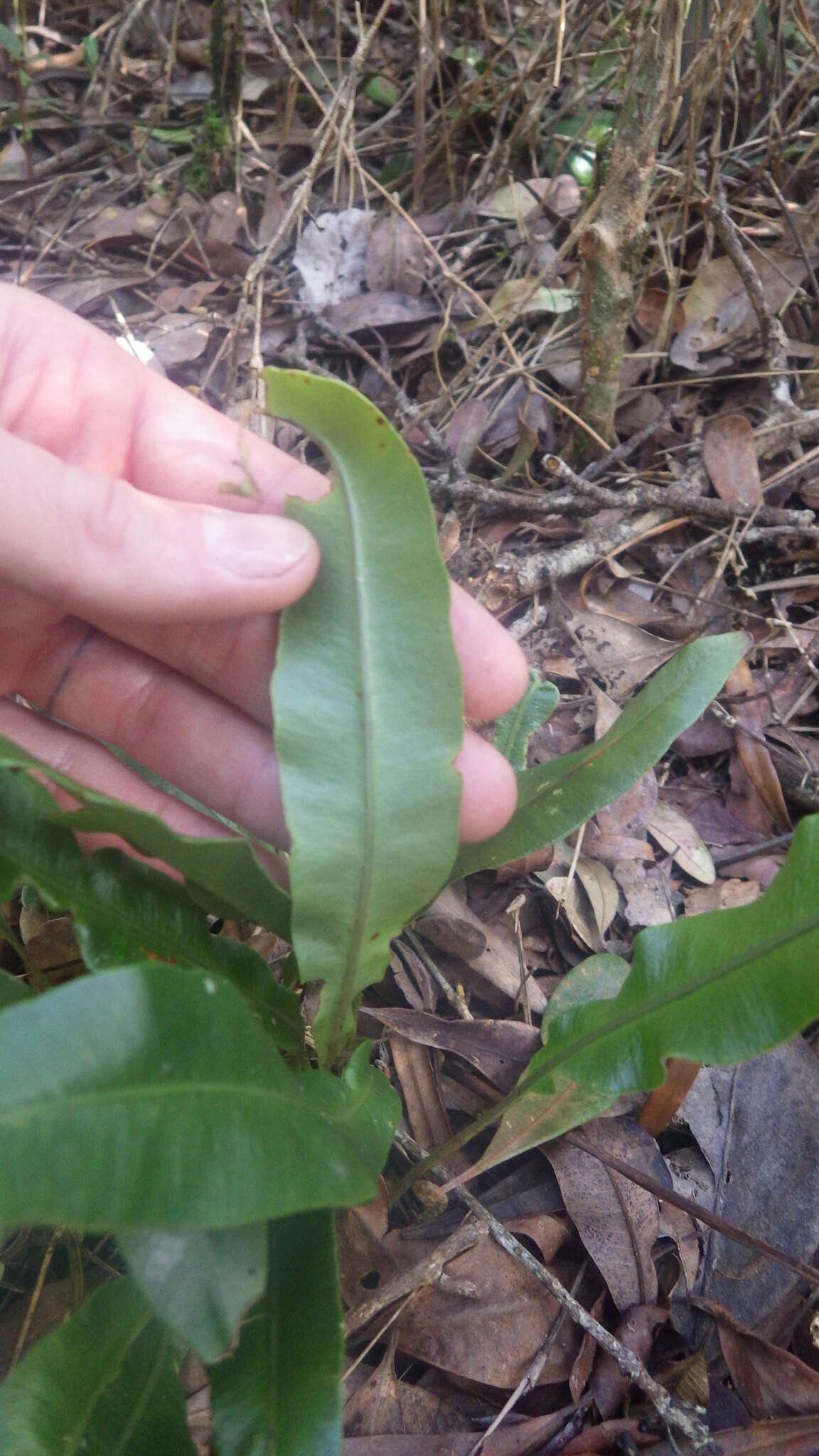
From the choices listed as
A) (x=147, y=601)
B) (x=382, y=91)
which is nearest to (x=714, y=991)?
(x=147, y=601)

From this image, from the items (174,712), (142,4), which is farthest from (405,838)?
(142,4)

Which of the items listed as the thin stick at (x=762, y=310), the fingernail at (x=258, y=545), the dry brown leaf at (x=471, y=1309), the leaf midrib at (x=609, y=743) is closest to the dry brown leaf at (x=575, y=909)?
the leaf midrib at (x=609, y=743)

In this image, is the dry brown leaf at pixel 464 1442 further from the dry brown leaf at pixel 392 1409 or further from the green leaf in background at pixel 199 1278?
the green leaf in background at pixel 199 1278

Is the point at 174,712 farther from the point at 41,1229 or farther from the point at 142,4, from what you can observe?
the point at 142,4

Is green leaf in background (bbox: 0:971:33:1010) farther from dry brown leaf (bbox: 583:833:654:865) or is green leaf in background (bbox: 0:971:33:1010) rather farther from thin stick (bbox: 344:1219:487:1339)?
dry brown leaf (bbox: 583:833:654:865)

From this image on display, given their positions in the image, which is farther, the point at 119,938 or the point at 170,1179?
the point at 119,938
